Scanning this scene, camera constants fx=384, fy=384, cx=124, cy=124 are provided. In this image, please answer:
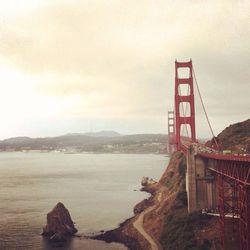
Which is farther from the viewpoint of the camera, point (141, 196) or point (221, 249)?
point (141, 196)

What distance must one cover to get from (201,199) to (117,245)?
1204 centimetres

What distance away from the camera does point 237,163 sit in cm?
2856

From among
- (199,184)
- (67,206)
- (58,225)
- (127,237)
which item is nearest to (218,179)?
(199,184)

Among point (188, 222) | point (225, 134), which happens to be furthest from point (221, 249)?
point (225, 134)

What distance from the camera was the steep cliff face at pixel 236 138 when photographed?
53188 mm

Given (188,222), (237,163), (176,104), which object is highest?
(176,104)

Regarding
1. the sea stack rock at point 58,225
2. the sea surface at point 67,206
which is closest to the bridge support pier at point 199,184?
the sea surface at point 67,206

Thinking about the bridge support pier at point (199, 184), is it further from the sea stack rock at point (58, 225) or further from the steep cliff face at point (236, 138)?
the sea stack rock at point (58, 225)

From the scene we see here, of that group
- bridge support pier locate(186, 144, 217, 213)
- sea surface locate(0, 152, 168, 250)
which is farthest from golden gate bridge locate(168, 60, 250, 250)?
sea surface locate(0, 152, 168, 250)

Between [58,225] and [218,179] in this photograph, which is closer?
[218,179]

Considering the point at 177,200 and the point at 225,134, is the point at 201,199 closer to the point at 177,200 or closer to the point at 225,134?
the point at 177,200

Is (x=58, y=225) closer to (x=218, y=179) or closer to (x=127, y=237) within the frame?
(x=127, y=237)

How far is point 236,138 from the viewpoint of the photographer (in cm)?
5850

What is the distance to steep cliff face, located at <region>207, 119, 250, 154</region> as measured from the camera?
174ft
